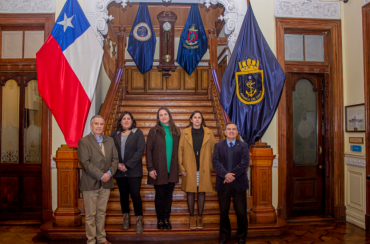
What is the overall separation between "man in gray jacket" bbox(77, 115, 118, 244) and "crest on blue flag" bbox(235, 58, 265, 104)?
180 centimetres

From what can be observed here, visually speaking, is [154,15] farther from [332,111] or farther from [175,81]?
[332,111]

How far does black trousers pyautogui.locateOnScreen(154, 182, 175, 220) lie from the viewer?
345 centimetres

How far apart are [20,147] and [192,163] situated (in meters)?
2.88

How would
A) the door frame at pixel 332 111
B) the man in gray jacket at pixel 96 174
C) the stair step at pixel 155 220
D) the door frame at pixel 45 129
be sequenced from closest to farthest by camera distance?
the man in gray jacket at pixel 96 174, the stair step at pixel 155 220, the door frame at pixel 45 129, the door frame at pixel 332 111

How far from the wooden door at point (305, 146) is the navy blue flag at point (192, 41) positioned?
2.56m

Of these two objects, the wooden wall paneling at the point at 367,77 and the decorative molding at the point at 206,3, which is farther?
the decorative molding at the point at 206,3

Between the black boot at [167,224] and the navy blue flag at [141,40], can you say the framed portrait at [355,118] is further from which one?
the navy blue flag at [141,40]

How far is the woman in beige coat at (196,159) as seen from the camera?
11.2ft

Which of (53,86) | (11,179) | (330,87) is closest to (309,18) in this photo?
(330,87)

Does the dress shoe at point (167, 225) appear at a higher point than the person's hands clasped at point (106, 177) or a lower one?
lower

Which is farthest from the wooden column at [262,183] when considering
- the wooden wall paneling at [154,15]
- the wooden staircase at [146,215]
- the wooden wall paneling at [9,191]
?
the wooden wall paneling at [154,15]

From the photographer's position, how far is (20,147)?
4.56m

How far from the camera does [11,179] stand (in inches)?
179

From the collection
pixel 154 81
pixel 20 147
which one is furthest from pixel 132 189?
pixel 154 81
